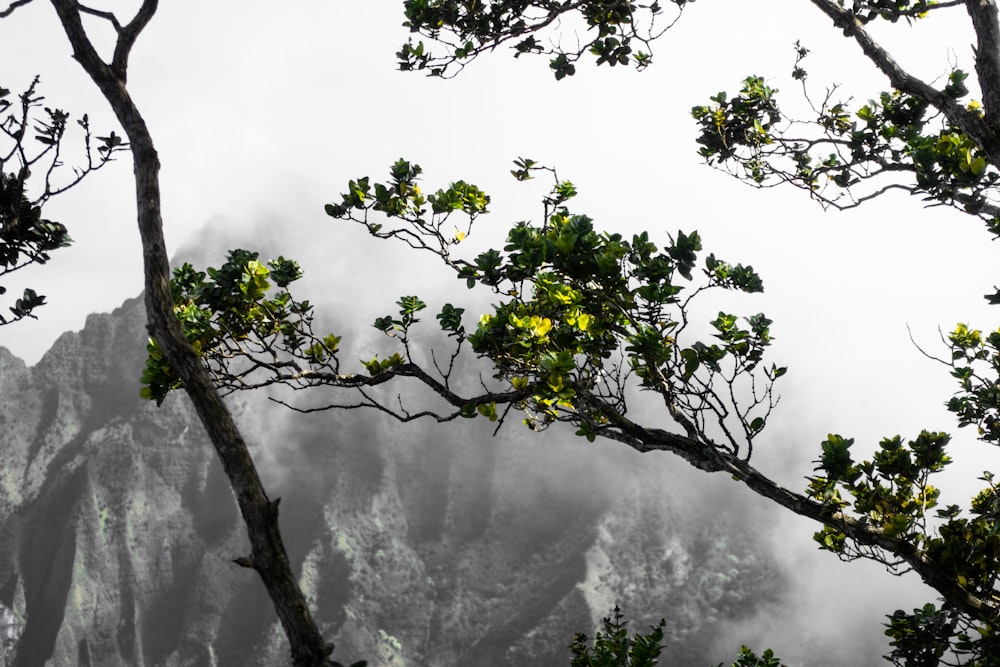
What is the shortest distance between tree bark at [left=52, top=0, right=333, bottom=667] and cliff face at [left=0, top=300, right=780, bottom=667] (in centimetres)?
8347

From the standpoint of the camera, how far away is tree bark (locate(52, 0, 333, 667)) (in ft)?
11.8

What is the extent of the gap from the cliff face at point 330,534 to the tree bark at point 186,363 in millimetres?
83474

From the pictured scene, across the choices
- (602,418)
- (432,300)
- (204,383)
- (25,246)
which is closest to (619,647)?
(602,418)

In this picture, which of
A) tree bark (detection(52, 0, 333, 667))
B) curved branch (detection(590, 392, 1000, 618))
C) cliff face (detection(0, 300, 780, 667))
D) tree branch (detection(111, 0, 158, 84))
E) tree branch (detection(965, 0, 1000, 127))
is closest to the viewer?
tree bark (detection(52, 0, 333, 667))

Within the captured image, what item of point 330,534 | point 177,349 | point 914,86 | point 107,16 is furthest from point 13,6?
point 330,534

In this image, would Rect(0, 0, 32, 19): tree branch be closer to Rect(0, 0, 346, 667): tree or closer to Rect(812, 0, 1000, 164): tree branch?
Rect(0, 0, 346, 667): tree

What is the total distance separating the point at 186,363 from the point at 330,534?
339 ft

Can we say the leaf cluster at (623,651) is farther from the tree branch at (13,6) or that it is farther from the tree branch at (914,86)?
the tree branch at (13,6)

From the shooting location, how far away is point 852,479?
5.37m

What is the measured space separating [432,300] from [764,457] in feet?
204

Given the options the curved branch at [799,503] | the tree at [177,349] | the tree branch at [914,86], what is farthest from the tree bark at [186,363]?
the tree branch at [914,86]

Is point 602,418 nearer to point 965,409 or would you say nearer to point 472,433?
point 965,409

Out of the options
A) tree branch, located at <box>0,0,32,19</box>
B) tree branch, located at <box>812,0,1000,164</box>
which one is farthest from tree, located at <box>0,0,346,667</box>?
tree branch, located at <box>812,0,1000,164</box>

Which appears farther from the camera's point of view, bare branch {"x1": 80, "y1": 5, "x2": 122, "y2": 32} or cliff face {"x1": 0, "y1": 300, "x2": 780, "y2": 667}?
cliff face {"x1": 0, "y1": 300, "x2": 780, "y2": 667}
